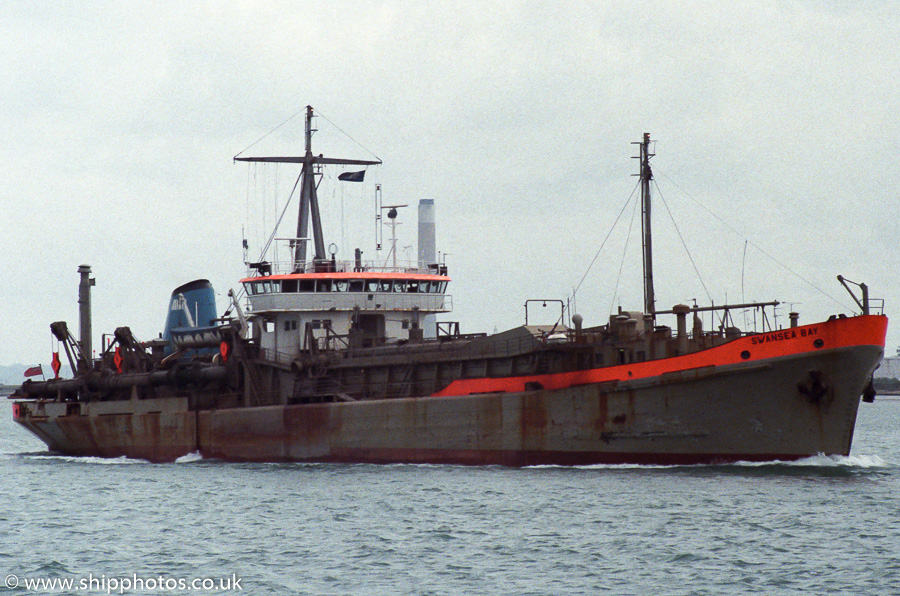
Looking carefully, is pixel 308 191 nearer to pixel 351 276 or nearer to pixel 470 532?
pixel 351 276

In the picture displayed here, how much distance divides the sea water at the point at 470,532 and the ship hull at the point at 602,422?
0.60 metres

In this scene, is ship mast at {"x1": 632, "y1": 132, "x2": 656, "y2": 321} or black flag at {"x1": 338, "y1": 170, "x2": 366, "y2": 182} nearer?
ship mast at {"x1": 632, "y1": 132, "x2": 656, "y2": 321}

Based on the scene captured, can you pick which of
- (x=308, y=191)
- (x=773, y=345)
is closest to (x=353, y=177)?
(x=308, y=191)

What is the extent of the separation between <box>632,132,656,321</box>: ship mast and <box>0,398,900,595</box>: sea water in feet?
18.5

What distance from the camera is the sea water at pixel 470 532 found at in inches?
770

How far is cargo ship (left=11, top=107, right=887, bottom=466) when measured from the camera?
2806cm

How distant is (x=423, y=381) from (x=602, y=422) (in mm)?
6577

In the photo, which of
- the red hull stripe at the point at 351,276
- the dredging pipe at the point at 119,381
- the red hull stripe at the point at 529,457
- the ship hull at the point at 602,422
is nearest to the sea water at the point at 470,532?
the red hull stripe at the point at 529,457

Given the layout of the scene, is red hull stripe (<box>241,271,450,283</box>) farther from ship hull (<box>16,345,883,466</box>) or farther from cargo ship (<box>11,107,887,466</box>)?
ship hull (<box>16,345,883,466</box>)

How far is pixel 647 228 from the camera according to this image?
3334 centimetres

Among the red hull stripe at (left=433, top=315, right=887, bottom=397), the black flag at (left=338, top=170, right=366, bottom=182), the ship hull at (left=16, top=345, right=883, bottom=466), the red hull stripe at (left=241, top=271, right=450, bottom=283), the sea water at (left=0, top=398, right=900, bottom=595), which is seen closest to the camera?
the sea water at (left=0, top=398, right=900, bottom=595)

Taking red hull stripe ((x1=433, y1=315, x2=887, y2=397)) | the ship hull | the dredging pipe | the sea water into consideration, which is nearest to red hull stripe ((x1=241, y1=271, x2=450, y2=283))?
the dredging pipe

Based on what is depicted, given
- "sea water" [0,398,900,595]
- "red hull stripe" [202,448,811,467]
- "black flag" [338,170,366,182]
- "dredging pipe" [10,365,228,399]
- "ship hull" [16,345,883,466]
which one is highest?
"black flag" [338,170,366,182]

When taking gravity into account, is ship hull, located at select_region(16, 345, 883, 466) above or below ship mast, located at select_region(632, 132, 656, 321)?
below
